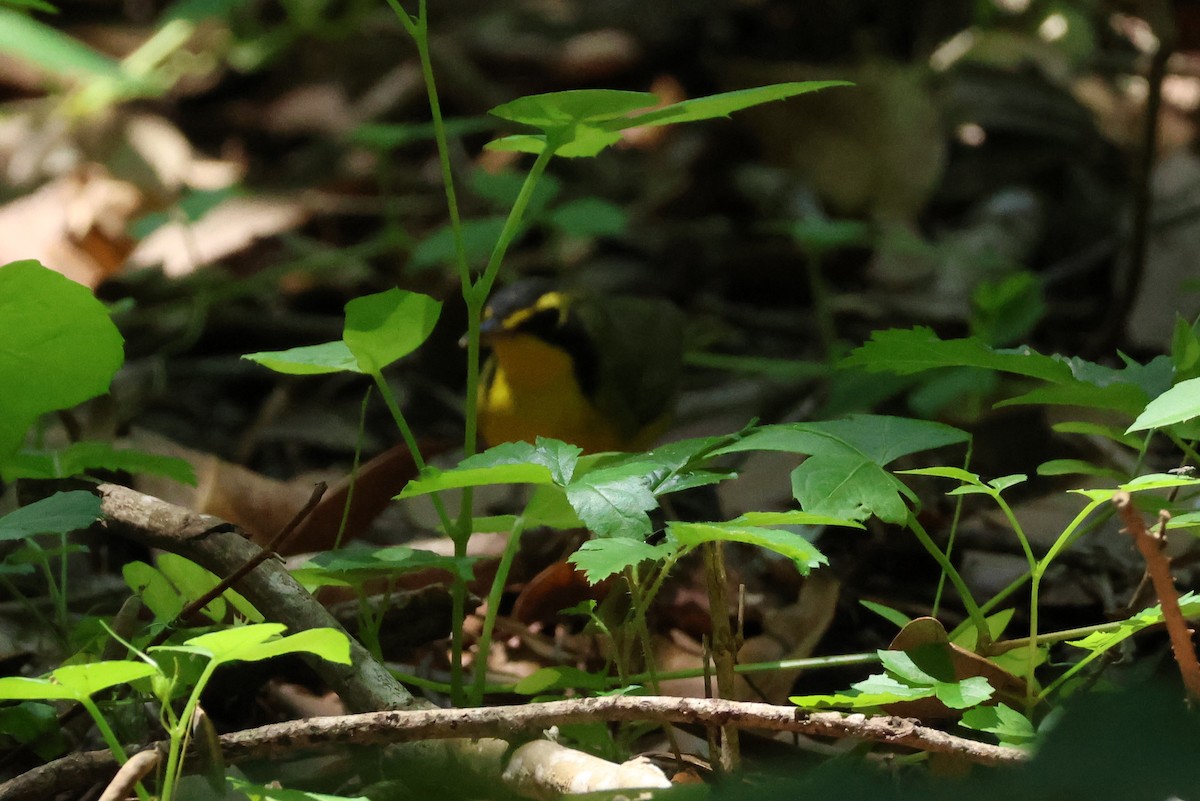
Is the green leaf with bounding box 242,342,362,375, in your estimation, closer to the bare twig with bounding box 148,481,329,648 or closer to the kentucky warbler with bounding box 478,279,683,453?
the bare twig with bounding box 148,481,329,648

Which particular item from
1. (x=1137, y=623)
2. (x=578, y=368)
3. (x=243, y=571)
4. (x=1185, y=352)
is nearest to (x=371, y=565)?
(x=243, y=571)

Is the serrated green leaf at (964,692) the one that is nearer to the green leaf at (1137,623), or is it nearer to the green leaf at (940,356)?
the green leaf at (1137,623)

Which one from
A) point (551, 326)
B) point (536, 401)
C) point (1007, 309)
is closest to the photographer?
point (1007, 309)

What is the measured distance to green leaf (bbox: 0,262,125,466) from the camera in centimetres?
195

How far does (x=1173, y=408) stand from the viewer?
5.12ft

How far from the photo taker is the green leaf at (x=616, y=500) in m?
1.51

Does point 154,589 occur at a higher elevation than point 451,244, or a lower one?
higher

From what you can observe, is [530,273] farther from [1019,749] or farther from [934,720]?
[1019,749]

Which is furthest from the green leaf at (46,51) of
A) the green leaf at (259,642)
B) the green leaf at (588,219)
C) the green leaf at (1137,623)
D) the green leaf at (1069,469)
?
the green leaf at (588,219)

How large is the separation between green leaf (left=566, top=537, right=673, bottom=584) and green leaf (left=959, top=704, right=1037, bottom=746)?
0.43 meters

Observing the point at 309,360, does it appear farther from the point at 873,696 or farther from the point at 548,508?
the point at 873,696

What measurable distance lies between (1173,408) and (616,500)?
0.68 meters

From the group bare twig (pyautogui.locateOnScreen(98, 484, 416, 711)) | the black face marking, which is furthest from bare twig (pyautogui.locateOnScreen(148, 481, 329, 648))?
the black face marking

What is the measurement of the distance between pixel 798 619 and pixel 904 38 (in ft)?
15.2
